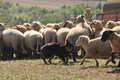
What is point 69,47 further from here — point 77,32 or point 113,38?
point 113,38

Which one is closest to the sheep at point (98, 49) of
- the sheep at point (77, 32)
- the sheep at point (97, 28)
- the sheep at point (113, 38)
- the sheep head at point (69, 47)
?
the sheep head at point (69, 47)

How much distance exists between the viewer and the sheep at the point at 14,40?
1619cm

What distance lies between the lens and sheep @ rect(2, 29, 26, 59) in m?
16.2

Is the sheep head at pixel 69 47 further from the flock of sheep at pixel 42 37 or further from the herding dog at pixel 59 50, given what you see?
the flock of sheep at pixel 42 37

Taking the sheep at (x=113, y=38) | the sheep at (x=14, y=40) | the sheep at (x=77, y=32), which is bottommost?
the sheep at (x=14, y=40)

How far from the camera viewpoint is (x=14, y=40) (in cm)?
1617

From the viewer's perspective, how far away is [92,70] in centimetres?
1098

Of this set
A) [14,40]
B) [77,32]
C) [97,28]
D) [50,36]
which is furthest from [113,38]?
[14,40]

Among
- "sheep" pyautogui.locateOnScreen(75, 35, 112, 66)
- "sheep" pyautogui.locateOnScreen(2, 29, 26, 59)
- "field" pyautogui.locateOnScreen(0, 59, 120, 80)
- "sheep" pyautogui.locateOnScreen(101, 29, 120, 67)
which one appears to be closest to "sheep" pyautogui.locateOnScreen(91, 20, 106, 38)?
"sheep" pyautogui.locateOnScreen(2, 29, 26, 59)

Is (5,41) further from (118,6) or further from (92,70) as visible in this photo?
(118,6)

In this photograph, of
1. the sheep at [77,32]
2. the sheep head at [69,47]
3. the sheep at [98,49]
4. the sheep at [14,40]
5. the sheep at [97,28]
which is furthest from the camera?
the sheep at [14,40]

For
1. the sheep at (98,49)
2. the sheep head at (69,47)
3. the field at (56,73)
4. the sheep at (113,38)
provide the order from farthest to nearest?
1. the sheep head at (69,47)
2. the sheep at (98,49)
3. the sheep at (113,38)
4. the field at (56,73)

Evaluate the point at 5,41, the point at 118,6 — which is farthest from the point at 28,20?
the point at 5,41

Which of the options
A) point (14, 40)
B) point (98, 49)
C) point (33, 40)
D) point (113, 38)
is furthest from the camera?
point (14, 40)
